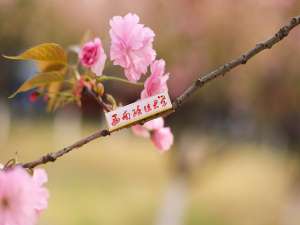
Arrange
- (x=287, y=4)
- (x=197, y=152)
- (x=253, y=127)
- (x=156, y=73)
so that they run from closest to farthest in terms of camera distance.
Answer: (x=156, y=73), (x=287, y=4), (x=197, y=152), (x=253, y=127)

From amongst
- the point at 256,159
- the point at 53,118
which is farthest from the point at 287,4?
the point at 53,118

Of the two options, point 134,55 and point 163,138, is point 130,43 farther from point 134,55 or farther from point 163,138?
point 163,138

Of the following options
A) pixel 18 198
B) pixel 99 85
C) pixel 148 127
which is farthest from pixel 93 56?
pixel 18 198

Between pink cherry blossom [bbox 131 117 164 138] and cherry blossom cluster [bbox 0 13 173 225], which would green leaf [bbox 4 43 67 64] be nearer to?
cherry blossom cluster [bbox 0 13 173 225]

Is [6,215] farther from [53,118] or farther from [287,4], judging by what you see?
[53,118]

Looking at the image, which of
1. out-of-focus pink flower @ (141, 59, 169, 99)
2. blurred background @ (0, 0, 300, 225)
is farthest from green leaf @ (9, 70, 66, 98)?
blurred background @ (0, 0, 300, 225)

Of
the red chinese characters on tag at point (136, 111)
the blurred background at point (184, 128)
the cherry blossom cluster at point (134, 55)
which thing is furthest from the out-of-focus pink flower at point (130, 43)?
the blurred background at point (184, 128)
